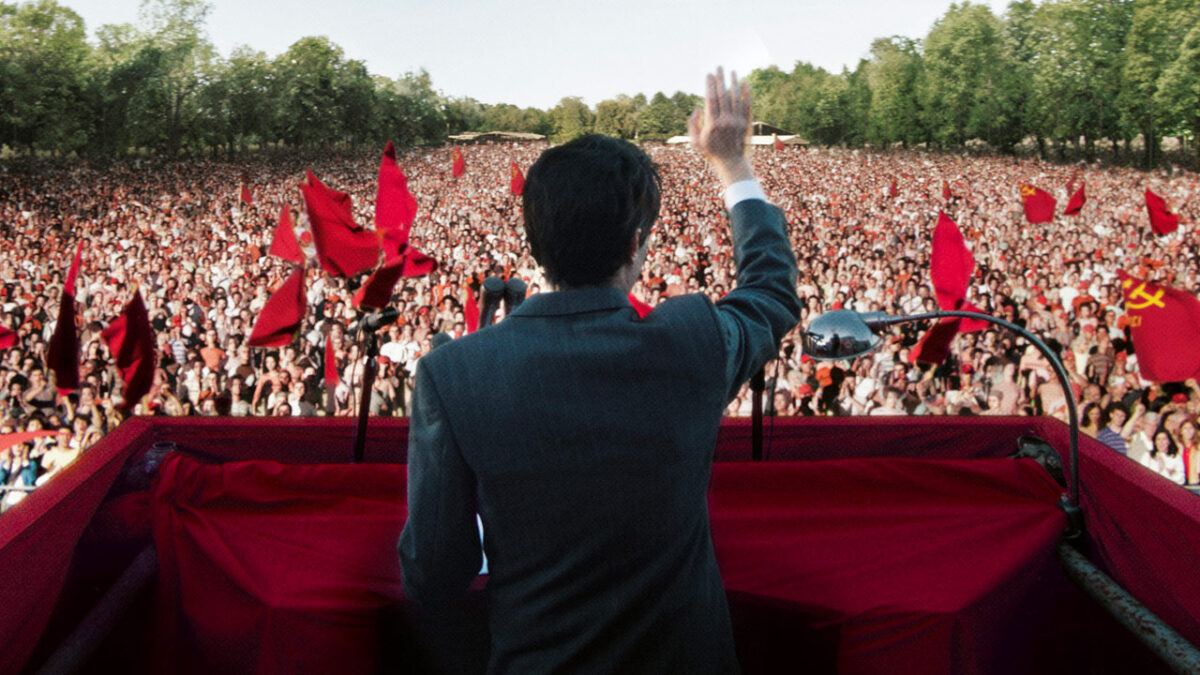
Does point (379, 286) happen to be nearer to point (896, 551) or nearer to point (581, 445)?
point (896, 551)

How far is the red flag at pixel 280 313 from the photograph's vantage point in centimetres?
390

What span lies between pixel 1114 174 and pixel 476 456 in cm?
1560

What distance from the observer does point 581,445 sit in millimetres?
656

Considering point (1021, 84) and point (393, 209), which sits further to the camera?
point (1021, 84)

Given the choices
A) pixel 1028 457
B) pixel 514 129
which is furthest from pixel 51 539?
pixel 514 129

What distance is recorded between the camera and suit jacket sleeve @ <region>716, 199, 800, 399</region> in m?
0.75

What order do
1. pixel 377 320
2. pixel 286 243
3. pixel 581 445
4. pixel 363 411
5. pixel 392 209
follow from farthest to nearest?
pixel 286 243, pixel 392 209, pixel 377 320, pixel 363 411, pixel 581 445

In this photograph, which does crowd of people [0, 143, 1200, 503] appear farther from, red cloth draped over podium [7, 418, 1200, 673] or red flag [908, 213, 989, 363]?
red flag [908, 213, 989, 363]

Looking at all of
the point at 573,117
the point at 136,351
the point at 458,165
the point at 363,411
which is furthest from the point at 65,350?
the point at 573,117

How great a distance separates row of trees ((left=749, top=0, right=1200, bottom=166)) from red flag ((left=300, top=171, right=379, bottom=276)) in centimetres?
1304

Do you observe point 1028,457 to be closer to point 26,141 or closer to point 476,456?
point 476,456

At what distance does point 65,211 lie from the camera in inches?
539

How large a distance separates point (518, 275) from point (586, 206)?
8.04m

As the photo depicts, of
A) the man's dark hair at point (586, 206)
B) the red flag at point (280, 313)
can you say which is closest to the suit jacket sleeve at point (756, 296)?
the man's dark hair at point (586, 206)
